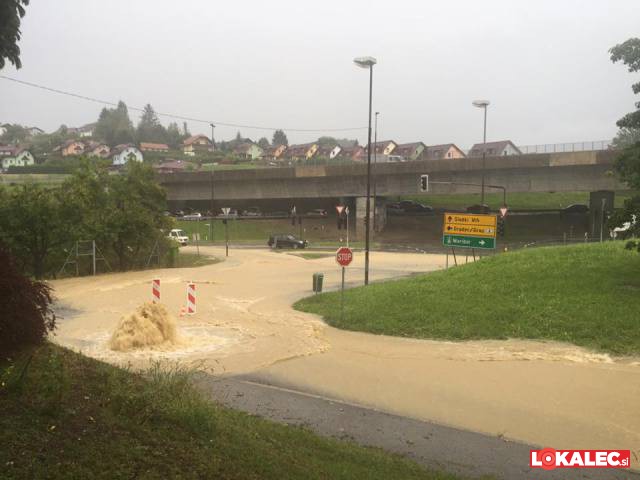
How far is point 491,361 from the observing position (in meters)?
12.7

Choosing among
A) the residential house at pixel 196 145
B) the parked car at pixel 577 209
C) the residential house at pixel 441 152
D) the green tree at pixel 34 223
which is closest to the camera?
the green tree at pixel 34 223

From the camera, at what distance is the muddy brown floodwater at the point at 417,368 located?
29.5 ft

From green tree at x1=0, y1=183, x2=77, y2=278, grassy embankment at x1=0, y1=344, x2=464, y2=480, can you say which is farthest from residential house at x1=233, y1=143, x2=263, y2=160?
grassy embankment at x1=0, y1=344, x2=464, y2=480

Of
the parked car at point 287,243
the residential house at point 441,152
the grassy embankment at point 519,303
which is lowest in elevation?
the parked car at point 287,243

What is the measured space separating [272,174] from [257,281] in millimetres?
36837

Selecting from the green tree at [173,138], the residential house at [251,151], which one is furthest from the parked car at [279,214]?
the green tree at [173,138]

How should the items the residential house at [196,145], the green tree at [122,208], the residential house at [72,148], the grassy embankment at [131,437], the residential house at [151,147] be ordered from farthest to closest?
the residential house at [196,145] < the residential house at [151,147] < the residential house at [72,148] < the green tree at [122,208] < the grassy embankment at [131,437]

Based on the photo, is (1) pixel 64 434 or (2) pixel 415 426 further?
(2) pixel 415 426

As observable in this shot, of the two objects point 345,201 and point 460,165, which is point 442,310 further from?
point 345,201

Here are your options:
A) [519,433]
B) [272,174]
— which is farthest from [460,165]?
[519,433]

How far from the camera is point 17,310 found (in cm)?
554

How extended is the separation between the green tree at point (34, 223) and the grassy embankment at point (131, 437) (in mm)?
23524

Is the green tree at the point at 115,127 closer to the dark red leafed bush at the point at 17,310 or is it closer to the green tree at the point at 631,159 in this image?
the green tree at the point at 631,159

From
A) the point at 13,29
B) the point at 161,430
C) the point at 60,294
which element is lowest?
the point at 60,294
